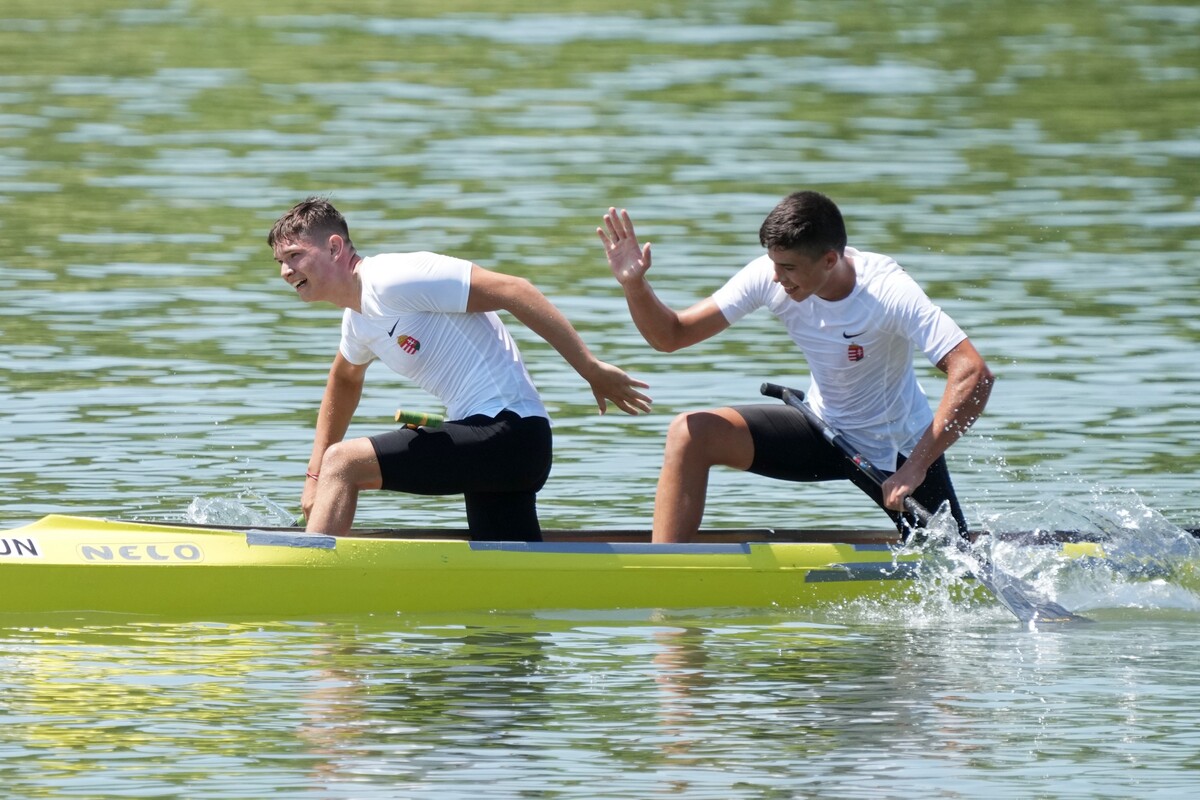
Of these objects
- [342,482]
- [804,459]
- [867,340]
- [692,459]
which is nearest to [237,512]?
[342,482]

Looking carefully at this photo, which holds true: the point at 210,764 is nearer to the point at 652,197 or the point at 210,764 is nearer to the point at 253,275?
the point at 253,275

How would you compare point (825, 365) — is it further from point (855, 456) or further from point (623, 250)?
point (623, 250)

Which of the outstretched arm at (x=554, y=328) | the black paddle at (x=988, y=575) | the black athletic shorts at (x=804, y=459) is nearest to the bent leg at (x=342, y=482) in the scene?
the outstretched arm at (x=554, y=328)

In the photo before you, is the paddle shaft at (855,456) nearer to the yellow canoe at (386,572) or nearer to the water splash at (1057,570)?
the water splash at (1057,570)

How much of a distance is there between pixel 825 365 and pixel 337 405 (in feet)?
6.61

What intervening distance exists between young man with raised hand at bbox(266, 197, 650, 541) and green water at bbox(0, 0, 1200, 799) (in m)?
0.64

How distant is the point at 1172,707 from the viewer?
8406 mm

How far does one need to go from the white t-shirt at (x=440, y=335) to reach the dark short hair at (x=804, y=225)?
1.12 meters

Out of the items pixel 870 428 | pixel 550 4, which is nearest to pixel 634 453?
pixel 870 428

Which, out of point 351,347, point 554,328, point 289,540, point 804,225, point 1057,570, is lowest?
point 1057,570

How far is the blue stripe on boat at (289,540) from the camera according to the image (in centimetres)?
962

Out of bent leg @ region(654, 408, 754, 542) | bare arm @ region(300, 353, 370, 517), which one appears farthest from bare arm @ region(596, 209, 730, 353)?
bare arm @ region(300, 353, 370, 517)

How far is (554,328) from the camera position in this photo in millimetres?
9367

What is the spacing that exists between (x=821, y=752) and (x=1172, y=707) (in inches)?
56.4
